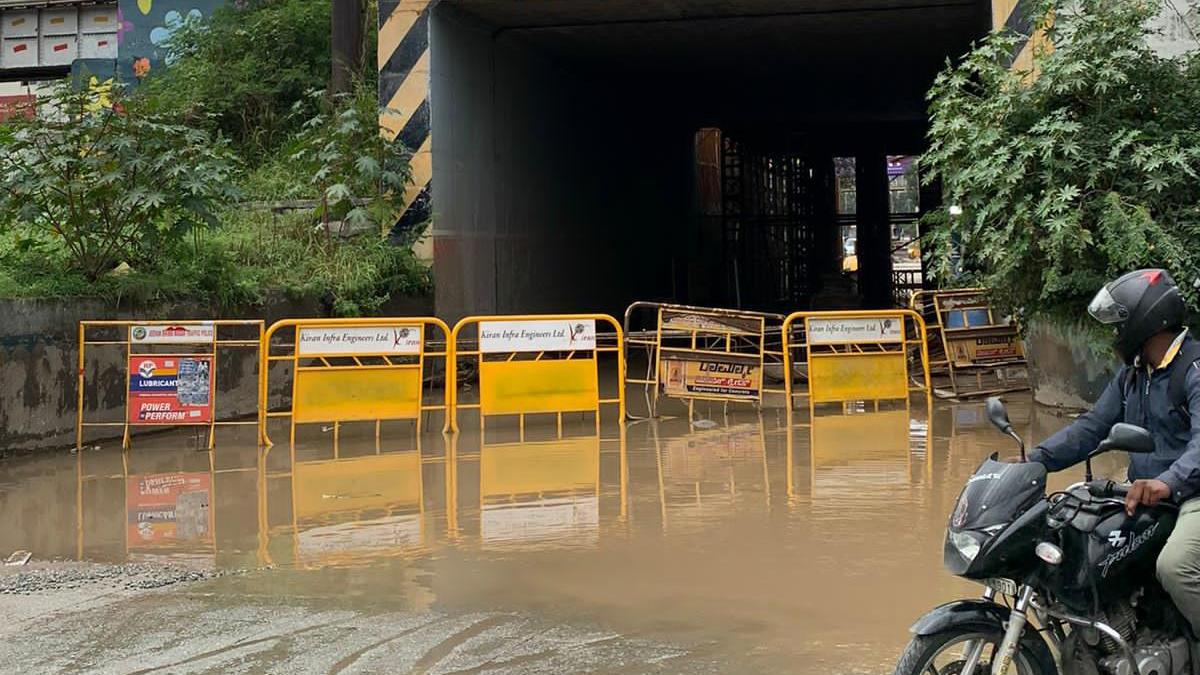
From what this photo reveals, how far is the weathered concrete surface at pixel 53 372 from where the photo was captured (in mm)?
10570

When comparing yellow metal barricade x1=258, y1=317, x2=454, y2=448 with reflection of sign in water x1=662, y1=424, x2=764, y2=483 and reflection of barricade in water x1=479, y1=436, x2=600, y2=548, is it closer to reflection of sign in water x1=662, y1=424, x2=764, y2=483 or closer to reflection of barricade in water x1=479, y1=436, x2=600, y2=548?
reflection of barricade in water x1=479, y1=436, x2=600, y2=548

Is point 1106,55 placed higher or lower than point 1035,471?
higher

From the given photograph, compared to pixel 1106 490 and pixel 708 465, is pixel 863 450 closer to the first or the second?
pixel 708 465

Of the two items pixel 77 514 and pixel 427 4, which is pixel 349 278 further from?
pixel 77 514

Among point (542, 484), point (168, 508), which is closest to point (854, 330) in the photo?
point (542, 484)

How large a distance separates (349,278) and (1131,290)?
1118 centimetres

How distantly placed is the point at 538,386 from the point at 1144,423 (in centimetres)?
791

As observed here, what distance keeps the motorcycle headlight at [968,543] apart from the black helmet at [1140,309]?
86cm

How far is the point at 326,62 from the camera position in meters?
18.9

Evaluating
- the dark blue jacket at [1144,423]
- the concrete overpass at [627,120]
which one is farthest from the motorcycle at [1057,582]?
the concrete overpass at [627,120]

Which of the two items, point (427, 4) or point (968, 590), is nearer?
point (968, 590)

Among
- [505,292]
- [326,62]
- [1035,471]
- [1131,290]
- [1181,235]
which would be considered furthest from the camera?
[326,62]

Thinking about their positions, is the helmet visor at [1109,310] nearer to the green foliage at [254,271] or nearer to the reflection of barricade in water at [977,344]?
the green foliage at [254,271]

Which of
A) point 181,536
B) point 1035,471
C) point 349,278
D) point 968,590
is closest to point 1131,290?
point 1035,471
